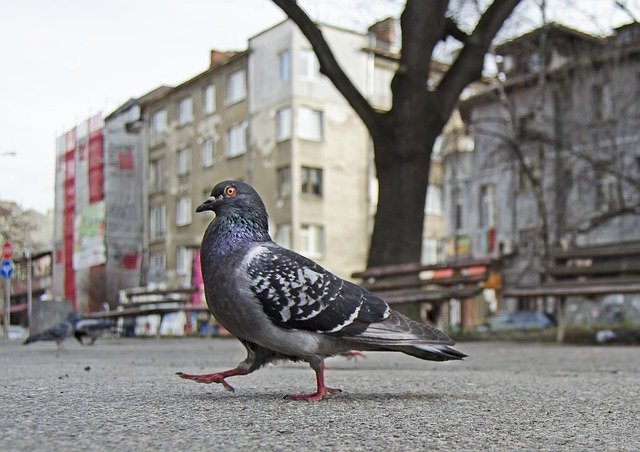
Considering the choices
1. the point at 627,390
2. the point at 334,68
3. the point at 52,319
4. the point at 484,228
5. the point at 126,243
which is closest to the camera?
A: the point at 627,390

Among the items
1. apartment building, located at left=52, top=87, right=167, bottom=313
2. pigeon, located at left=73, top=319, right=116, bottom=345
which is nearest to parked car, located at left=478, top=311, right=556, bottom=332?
pigeon, located at left=73, top=319, right=116, bottom=345

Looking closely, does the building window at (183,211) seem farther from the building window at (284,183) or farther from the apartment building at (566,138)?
the apartment building at (566,138)

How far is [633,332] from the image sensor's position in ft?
39.1

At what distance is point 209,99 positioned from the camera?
4553 centimetres

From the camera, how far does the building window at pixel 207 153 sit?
44875 millimetres

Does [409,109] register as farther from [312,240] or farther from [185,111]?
[185,111]

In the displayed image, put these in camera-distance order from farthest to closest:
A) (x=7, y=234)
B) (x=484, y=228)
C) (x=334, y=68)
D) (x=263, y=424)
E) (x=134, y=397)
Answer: (x=484, y=228) < (x=7, y=234) < (x=334, y=68) < (x=134, y=397) < (x=263, y=424)

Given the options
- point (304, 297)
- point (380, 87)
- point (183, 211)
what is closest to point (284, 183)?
point (380, 87)

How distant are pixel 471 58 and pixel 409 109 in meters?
1.13

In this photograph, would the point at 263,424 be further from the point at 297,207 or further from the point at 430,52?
the point at 297,207

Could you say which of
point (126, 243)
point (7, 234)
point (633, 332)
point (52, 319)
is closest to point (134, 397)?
point (633, 332)

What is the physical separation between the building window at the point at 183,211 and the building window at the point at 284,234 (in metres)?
8.57

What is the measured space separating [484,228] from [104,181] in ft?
85.3

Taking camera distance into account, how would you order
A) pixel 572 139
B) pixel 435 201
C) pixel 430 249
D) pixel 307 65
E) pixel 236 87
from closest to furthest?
pixel 572 139, pixel 307 65, pixel 236 87, pixel 430 249, pixel 435 201
